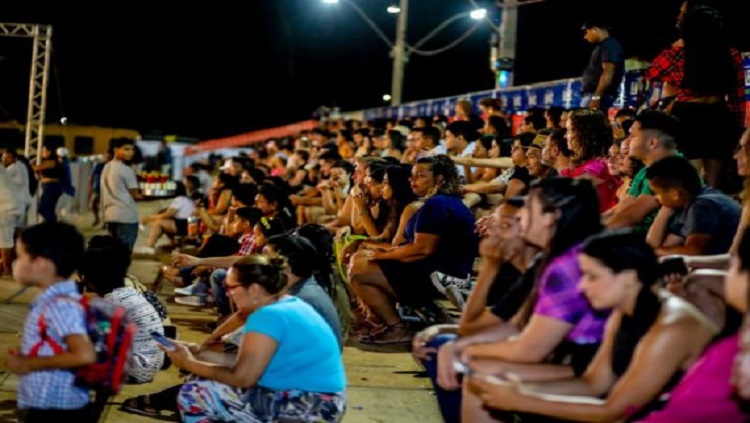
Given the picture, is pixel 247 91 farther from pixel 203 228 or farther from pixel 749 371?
pixel 749 371

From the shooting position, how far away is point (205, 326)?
33.1ft

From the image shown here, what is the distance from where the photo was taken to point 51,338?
4.36 meters

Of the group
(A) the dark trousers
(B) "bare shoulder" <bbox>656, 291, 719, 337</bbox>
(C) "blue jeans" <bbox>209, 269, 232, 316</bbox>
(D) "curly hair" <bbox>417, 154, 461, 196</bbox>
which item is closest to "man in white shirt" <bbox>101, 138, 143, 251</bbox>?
(C) "blue jeans" <bbox>209, 269, 232, 316</bbox>

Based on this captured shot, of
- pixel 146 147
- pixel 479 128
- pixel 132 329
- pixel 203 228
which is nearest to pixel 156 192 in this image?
pixel 203 228

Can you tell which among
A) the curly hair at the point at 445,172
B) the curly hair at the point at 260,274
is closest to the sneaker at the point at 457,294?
the curly hair at the point at 445,172

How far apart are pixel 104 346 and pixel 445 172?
4.63 metres

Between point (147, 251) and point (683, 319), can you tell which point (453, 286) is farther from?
point (147, 251)

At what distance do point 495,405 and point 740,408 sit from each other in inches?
38.6

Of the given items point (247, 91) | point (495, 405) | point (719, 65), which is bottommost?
point (495, 405)

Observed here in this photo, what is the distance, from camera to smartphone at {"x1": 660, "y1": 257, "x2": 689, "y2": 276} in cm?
461

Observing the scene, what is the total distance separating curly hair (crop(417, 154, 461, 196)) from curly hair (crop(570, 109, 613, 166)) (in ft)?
4.07

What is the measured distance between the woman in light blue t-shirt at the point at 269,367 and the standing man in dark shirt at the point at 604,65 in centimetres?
551

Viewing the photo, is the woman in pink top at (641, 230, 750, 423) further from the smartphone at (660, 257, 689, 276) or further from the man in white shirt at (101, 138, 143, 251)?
the man in white shirt at (101, 138, 143, 251)

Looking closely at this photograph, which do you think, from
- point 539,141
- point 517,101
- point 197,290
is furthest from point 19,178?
point 539,141
